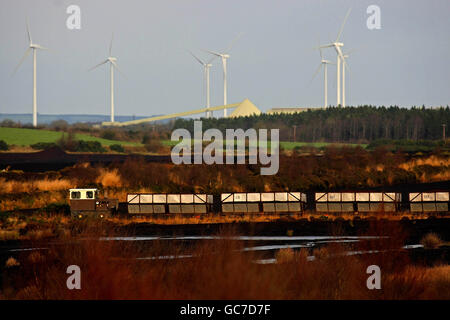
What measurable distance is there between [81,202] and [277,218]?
36.9 ft

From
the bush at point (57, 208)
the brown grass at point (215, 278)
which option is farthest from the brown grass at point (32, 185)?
the brown grass at point (215, 278)

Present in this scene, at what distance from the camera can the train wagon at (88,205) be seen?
130 ft

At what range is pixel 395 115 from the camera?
173125mm

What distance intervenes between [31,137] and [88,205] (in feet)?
353

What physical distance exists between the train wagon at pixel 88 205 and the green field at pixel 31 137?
9936 cm

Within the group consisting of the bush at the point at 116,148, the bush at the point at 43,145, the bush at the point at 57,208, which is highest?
the bush at the point at 43,145

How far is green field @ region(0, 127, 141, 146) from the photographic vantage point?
138m

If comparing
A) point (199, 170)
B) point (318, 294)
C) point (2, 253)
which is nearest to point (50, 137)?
point (199, 170)

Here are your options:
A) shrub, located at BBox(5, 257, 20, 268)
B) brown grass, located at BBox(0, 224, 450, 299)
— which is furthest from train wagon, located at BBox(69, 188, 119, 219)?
brown grass, located at BBox(0, 224, 450, 299)

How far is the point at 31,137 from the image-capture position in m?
143

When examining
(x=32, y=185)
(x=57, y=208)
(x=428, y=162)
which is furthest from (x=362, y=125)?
(x=57, y=208)
